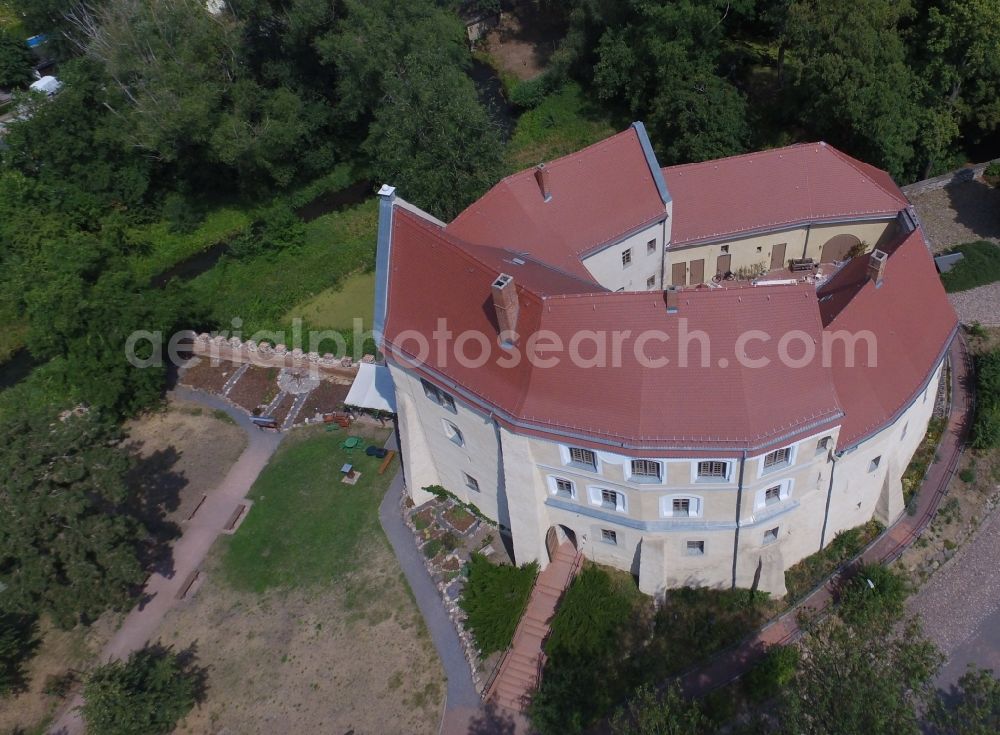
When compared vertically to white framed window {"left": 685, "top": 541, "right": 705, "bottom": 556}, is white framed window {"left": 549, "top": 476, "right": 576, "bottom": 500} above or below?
above

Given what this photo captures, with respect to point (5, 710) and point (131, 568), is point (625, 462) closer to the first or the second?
point (131, 568)

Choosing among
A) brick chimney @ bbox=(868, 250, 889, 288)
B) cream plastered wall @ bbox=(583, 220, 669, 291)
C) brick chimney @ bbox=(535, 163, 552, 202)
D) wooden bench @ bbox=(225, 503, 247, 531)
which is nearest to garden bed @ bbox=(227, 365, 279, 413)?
wooden bench @ bbox=(225, 503, 247, 531)

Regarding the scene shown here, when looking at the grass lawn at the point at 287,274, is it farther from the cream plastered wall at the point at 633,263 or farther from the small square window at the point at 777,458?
the small square window at the point at 777,458

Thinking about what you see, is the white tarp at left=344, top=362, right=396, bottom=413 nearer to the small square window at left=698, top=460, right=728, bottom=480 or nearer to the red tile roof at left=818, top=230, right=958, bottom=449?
the small square window at left=698, top=460, right=728, bottom=480

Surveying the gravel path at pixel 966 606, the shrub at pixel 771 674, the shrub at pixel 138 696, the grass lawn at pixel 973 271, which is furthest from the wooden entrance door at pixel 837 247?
the shrub at pixel 138 696

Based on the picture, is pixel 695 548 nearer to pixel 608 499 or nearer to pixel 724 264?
pixel 608 499

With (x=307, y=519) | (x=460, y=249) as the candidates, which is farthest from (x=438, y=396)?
(x=307, y=519)
